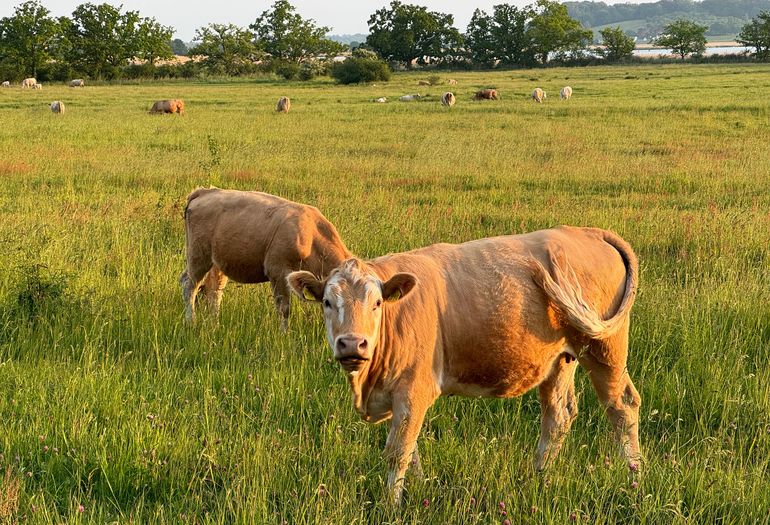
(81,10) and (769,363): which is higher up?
(81,10)

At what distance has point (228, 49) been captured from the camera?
279 feet

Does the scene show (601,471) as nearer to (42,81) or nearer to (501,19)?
(42,81)

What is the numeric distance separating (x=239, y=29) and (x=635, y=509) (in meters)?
92.0

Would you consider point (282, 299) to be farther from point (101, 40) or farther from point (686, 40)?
point (686, 40)

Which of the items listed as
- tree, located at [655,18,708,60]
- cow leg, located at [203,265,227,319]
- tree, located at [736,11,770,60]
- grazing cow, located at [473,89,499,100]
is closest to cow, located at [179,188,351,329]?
cow leg, located at [203,265,227,319]

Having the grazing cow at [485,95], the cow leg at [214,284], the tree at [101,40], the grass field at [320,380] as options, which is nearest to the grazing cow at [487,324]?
the grass field at [320,380]

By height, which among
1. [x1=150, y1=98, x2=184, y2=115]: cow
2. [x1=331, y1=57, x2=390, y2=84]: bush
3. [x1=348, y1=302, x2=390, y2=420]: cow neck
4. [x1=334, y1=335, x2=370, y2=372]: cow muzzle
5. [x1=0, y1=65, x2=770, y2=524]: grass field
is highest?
[x1=331, y1=57, x2=390, y2=84]: bush

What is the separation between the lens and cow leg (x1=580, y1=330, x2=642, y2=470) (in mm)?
4438

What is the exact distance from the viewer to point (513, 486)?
13.0 feet

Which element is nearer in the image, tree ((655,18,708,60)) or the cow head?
the cow head

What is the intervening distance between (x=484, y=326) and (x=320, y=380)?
166 centimetres

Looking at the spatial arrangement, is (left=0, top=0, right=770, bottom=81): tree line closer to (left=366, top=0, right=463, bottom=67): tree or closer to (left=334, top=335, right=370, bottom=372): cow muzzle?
(left=366, top=0, right=463, bottom=67): tree

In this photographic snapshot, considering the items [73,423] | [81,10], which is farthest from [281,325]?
[81,10]

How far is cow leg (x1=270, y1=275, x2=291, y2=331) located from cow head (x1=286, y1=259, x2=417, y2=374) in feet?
8.52
